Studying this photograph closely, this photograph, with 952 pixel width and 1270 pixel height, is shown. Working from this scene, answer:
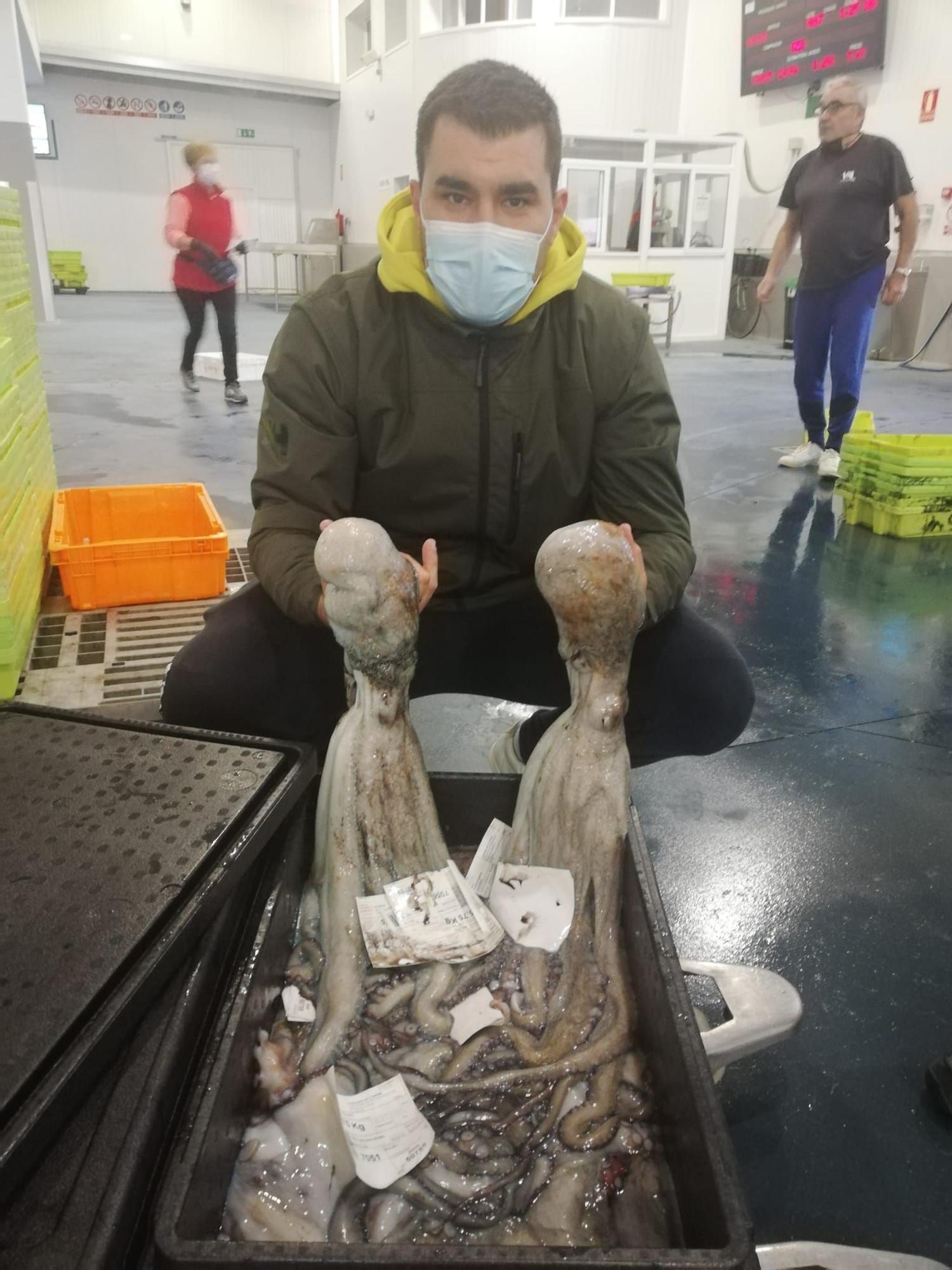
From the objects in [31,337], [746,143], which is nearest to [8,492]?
[31,337]

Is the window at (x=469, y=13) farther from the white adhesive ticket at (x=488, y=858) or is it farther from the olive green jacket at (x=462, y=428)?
the white adhesive ticket at (x=488, y=858)

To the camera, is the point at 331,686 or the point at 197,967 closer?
the point at 197,967

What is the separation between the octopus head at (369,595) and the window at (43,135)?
15.4 m

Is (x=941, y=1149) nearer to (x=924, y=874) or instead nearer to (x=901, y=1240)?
(x=901, y=1240)

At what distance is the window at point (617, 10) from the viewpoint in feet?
33.2

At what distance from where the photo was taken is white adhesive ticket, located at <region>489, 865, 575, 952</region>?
1.03 m

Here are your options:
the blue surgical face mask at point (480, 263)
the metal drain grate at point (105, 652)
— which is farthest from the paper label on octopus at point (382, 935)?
the metal drain grate at point (105, 652)

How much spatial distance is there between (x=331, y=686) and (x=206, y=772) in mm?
355

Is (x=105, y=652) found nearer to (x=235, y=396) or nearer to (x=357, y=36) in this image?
(x=235, y=396)

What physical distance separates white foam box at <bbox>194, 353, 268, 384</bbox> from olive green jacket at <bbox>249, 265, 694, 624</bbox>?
5.07 m

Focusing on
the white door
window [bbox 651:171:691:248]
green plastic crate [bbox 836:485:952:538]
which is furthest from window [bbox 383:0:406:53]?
green plastic crate [bbox 836:485:952:538]

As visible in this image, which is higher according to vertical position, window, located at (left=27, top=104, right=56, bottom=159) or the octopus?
window, located at (left=27, top=104, right=56, bottom=159)

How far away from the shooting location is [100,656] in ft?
7.05

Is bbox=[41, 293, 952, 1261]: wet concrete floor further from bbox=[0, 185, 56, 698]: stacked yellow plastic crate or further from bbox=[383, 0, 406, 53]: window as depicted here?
bbox=[383, 0, 406, 53]: window
